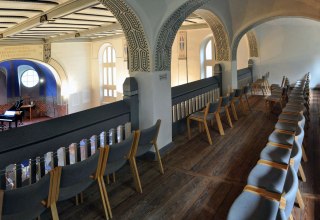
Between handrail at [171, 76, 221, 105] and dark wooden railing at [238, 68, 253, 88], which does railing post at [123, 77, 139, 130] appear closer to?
handrail at [171, 76, 221, 105]

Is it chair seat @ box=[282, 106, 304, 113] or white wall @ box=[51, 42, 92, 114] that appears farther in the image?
white wall @ box=[51, 42, 92, 114]

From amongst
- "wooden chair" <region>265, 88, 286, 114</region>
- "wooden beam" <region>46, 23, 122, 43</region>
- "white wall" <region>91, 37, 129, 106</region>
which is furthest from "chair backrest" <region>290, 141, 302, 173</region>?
"white wall" <region>91, 37, 129, 106</region>

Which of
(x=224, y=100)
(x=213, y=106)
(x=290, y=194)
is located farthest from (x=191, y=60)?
(x=290, y=194)

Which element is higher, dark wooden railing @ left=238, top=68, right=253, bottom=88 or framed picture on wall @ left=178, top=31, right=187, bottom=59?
framed picture on wall @ left=178, top=31, right=187, bottom=59

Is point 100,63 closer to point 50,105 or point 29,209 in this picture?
point 50,105

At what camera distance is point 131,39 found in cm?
435

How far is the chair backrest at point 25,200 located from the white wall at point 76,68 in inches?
490

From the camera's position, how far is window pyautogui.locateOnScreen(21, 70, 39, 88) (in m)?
15.2

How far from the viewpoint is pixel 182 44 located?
12.2 metres

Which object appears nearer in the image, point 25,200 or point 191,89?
point 25,200

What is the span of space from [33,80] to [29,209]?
14820mm

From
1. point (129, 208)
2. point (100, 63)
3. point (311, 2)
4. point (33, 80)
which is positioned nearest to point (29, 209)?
point (129, 208)

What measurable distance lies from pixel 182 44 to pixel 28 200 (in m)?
10.9

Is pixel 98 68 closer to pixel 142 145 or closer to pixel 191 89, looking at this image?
pixel 191 89
